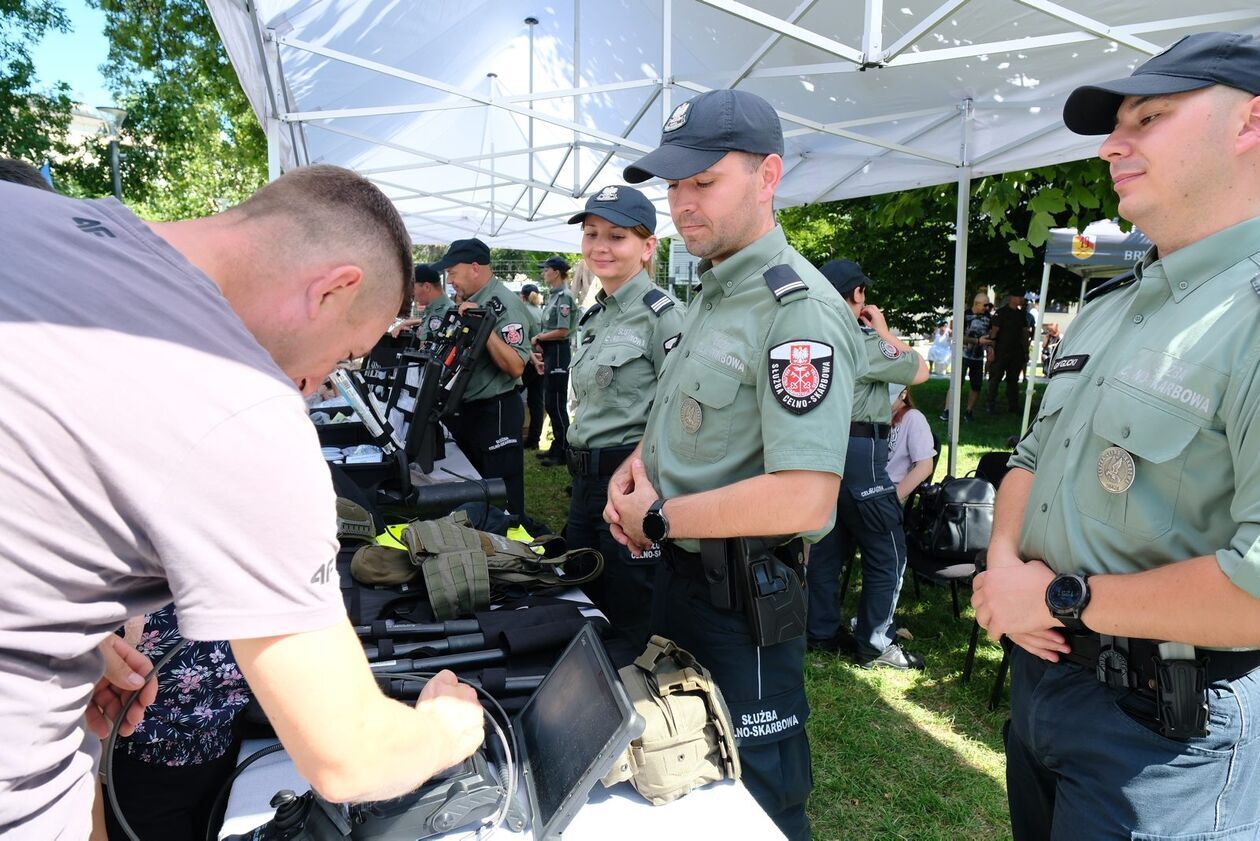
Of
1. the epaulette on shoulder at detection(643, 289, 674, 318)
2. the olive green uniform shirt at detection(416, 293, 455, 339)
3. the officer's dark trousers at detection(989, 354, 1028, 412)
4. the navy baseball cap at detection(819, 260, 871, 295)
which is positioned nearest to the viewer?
the epaulette on shoulder at detection(643, 289, 674, 318)

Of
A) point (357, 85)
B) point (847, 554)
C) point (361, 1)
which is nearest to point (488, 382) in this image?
point (847, 554)

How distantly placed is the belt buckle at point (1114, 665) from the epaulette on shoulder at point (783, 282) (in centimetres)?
88

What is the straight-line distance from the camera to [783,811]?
170 centimetres

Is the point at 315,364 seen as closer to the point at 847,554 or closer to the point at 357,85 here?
the point at 847,554

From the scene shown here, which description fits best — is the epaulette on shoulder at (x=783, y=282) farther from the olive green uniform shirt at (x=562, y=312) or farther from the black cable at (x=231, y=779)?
the olive green uniform shirt at (x=562, y=312)

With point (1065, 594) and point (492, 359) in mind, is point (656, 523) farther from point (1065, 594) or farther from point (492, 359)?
point (492, 359)

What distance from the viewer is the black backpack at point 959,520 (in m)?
3.71

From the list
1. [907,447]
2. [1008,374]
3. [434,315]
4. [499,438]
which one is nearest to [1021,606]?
[907,447]

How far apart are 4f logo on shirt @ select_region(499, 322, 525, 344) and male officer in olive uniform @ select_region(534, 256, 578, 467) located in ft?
8.03

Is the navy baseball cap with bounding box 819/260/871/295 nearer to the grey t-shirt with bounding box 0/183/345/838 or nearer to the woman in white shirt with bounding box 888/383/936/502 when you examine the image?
the woman in white shirt with bounding box 888/383/936/502

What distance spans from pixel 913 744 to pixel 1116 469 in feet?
7.38

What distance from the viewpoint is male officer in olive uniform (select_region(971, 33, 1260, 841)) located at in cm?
116

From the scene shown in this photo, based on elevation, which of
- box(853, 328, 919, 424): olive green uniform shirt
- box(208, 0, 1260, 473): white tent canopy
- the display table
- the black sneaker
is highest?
box(208, 0, 1260, 473): white tent canopy

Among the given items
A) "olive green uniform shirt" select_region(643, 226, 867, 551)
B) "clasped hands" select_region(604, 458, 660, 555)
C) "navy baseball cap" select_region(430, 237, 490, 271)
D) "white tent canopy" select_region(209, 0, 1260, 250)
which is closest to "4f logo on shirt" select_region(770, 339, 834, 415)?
"olive green uniform shirt" select_region(643, 226, 867, 551)
